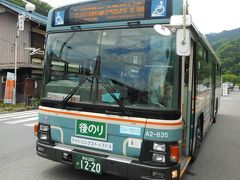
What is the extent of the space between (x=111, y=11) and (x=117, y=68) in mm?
926

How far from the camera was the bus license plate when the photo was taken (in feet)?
13.1

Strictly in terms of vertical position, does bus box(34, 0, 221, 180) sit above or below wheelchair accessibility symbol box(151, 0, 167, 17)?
below

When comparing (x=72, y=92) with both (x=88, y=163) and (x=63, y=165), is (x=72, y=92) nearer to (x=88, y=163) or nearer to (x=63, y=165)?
(x=88, y=163)

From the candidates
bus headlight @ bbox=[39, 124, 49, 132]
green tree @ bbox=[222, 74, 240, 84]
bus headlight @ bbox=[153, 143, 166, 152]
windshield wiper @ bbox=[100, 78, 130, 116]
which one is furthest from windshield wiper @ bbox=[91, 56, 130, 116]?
green tree @ bbox=[222, 74, 240, 84]

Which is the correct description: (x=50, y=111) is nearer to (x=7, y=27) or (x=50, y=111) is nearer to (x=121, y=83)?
(x=121, y=83)

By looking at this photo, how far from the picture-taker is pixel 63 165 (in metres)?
5.27

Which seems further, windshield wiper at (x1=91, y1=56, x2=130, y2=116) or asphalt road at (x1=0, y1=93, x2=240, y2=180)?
asphalt road at (x1=0, y1=93, x2=240, y2=180)

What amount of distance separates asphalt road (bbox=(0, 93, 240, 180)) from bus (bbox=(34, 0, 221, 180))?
2.13 feet

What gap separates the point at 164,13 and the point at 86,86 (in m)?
1.56

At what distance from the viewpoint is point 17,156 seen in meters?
5.95

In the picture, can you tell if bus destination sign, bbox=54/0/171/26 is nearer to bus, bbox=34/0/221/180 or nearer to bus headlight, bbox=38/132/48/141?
bus, bbox=34/0/221/180

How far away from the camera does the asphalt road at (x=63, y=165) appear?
484 centimetres

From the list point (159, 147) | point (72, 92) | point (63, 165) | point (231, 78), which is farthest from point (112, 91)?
point (231, 78)

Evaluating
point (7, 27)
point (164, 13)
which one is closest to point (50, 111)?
point (164, 13)
